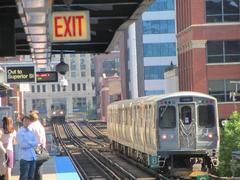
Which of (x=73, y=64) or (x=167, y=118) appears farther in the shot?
(x=73, y=64)

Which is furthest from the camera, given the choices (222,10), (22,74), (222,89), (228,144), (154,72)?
(154,72)

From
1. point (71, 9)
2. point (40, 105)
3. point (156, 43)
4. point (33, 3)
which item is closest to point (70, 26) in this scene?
point (33, 3)

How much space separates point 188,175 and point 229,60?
35455 mm

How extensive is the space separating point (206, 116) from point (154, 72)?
76.5 metres

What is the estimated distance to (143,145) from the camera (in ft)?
91.9

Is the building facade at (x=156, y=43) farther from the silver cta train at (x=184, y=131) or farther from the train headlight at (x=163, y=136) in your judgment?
the train headlight at (x=163, y=136)

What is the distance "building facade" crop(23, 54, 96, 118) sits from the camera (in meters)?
178

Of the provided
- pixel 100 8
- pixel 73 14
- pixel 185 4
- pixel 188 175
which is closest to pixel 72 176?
pixel 188 175

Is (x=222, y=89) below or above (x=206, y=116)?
above

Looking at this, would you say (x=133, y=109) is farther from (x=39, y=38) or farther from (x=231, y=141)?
(x=39, y=38)

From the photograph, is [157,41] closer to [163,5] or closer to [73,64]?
[163,5]

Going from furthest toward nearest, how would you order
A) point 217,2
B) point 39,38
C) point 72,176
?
1. point 217,2
2. point 72,176
3. point 39,38

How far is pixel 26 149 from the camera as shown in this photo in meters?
13.9

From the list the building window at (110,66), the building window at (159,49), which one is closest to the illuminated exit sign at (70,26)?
the building window at (159,49)
